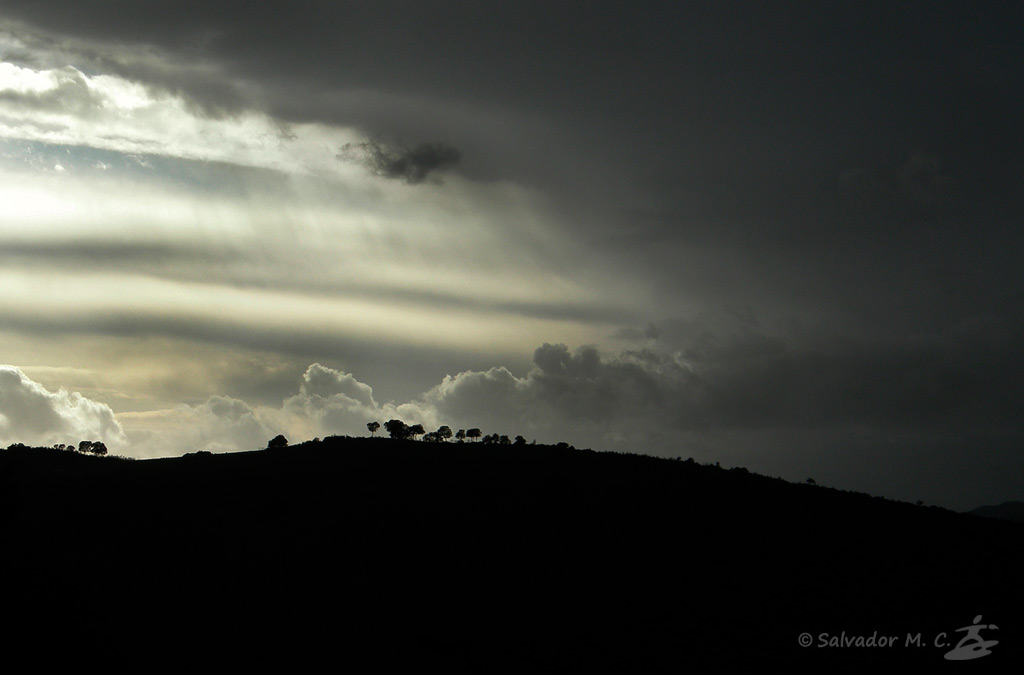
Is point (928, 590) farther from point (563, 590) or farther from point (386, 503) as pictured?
point (386, 503)

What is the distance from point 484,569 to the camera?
5734 cm

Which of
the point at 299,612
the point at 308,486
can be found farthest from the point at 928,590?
the point at 308,486

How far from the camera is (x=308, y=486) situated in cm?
7381
